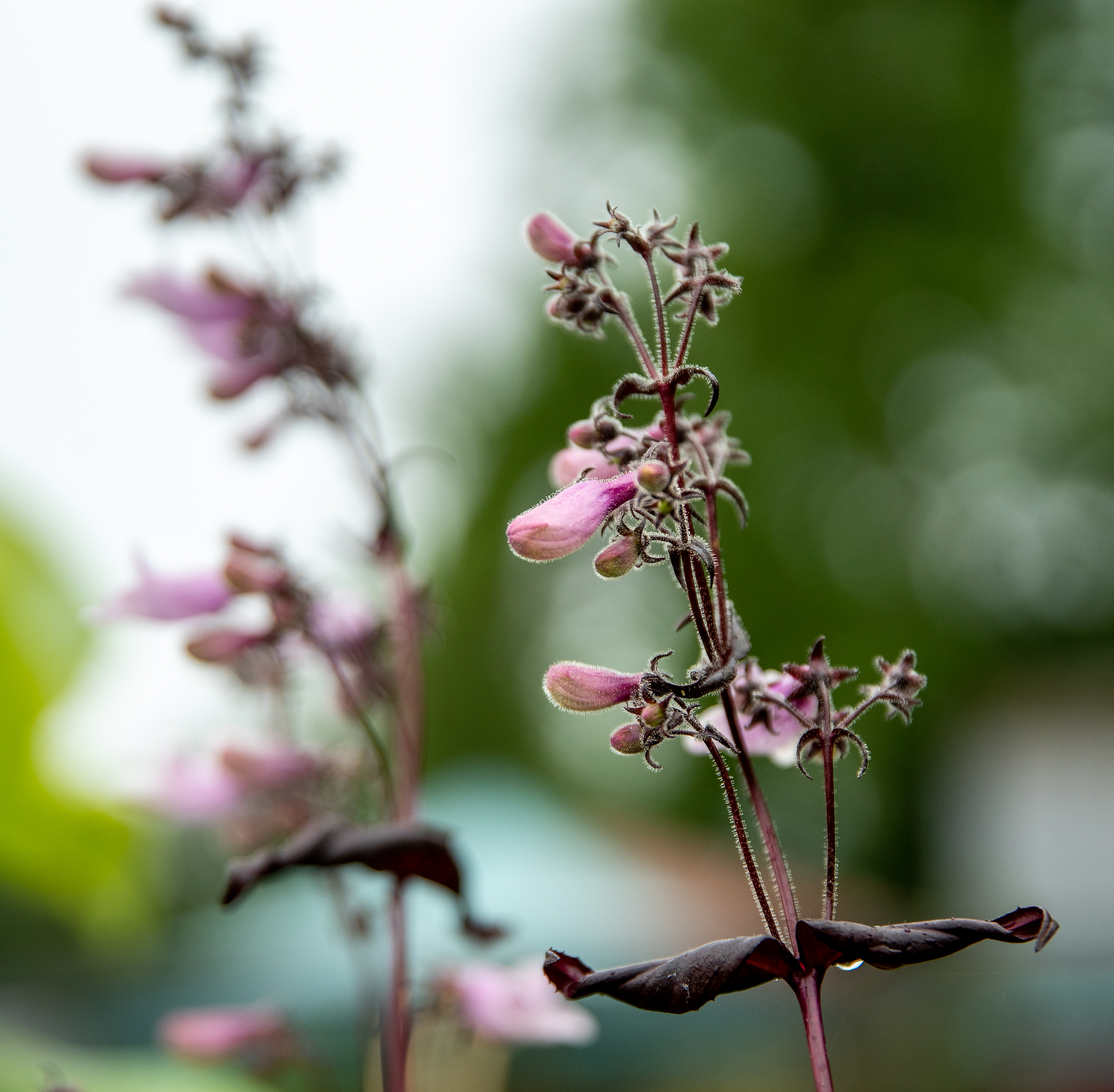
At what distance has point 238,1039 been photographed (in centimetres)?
134

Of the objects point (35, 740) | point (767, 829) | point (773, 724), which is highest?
point (35, 740)

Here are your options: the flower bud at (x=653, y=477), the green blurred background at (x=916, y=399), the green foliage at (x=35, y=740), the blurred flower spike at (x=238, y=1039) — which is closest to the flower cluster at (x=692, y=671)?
the flower bud at (x=653, y=477)

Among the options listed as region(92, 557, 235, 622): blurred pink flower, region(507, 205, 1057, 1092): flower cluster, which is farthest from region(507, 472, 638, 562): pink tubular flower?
region(92, 557, 235, 622): blurred pink flower

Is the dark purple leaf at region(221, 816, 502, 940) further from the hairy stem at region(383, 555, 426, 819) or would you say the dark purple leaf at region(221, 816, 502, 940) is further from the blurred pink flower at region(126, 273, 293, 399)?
the blurred pink flower at region(126, 273, 293, 399)

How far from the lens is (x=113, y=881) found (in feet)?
12.5

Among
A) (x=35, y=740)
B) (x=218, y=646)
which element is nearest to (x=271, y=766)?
(x=218, y=646)

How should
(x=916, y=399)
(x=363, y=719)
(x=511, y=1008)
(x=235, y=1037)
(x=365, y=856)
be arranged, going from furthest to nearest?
1. (x=916, y=399)
2. (x=235, y=1037)
3. (x=511, y=1008)
4. (x=363, y=719)
5. (x=365, y=856)

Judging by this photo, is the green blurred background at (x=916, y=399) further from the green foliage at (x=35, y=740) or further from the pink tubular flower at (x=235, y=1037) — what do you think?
the pink tubular flower at (x=235, y=1037)

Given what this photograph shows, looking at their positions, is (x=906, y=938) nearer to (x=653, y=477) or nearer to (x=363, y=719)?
(x=653, y=477)

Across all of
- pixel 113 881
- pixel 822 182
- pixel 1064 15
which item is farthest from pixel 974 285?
pixel 113 881

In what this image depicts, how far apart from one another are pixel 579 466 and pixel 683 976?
1.15 feet

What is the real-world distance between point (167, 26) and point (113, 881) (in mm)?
3237

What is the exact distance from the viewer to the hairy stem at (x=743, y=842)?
69 centimetres

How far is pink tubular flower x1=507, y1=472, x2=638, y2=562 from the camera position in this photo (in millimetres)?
738
